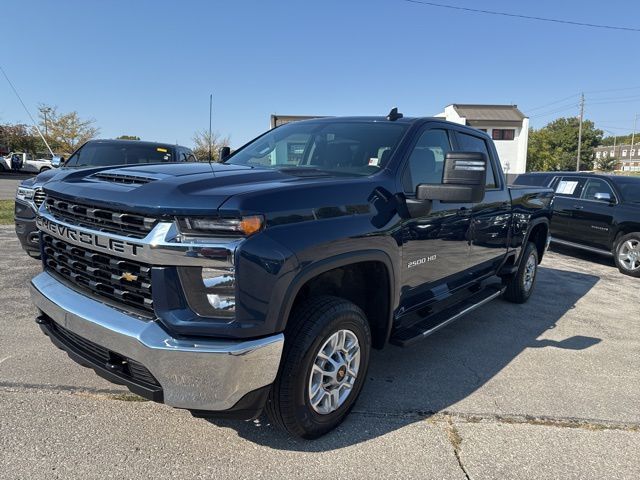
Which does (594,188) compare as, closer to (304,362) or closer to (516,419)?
(516,419)

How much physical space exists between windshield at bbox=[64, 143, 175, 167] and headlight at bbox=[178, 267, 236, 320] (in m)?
5.72

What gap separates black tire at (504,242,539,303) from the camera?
5.72 meters

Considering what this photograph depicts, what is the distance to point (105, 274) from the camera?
8.25 feet

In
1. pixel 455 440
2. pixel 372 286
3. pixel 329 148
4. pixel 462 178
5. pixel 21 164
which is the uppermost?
pixel 21 164

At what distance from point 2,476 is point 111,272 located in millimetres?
1094

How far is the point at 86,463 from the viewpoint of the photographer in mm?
2463

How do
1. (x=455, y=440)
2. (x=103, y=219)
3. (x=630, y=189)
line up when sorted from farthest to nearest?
(x=630, y=189)
(x=455, y=440)
(x=103, y=219)

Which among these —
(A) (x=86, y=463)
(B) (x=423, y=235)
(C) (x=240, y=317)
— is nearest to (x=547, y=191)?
(B) (x=423, y=235)

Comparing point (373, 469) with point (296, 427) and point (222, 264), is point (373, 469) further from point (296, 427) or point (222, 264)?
point (222, 264)

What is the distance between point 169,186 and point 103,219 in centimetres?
41

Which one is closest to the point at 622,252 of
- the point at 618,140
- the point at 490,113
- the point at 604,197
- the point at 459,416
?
the point at 604,197

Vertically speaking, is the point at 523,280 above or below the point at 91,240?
below

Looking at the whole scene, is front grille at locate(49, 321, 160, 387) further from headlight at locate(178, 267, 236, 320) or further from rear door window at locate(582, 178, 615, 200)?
rear door window at locate(582, 178, 615, 200)

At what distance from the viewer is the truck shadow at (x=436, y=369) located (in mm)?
2879
